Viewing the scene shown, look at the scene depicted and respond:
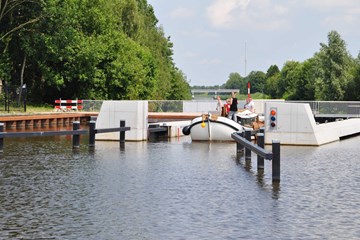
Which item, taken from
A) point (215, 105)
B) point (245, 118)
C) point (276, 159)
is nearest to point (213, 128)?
point (245, 118)

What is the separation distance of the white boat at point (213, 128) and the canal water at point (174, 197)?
614 centimetres

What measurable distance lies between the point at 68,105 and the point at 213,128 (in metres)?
29.6

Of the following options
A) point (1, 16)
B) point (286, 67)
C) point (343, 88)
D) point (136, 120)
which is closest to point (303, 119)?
point (136, 120)

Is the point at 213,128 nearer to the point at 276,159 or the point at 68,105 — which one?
the point at 276,159

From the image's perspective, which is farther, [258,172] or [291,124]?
[291,124]

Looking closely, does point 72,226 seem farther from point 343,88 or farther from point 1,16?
point 343,88

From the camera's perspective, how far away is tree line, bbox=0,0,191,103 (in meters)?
53.5

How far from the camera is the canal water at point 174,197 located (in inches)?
453

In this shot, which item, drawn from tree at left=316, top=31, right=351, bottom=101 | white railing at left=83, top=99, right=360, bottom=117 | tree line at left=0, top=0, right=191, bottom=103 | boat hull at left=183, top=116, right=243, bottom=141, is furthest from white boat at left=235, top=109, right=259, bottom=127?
tree at left=316, top=31, right=351, bottom=101

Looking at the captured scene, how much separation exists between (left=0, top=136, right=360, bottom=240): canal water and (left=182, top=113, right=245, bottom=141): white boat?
6144 mm

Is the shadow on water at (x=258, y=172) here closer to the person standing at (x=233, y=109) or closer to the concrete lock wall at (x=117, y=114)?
the concrete lock wall at (x=117, y=114)

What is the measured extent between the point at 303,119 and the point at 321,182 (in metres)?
10.6

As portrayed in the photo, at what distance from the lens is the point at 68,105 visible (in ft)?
193

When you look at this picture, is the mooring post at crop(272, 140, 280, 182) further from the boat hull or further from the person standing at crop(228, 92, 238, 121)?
the person standing at crop(228, 92, 238, 121)
